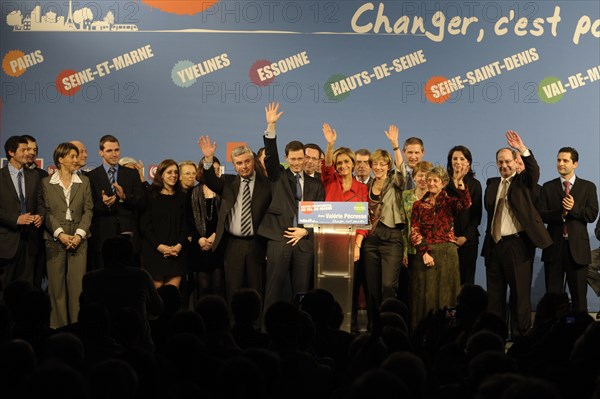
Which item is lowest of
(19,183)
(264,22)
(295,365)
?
(295,365)

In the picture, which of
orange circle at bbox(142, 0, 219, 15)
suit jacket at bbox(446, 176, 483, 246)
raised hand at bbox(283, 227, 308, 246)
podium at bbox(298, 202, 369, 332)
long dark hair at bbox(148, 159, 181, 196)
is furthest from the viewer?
orange circle at bbox(142, 0, 219, 15)

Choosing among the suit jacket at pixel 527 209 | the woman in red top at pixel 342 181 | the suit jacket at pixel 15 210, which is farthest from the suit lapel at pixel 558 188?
the suit jacket at pixel 15 210

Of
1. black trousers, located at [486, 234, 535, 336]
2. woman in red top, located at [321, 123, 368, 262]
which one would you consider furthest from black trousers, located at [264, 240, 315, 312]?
black trousers, located at [486, 234, 535, 336]

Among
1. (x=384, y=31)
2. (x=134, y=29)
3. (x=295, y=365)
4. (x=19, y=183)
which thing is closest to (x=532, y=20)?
(x=384, y=31)

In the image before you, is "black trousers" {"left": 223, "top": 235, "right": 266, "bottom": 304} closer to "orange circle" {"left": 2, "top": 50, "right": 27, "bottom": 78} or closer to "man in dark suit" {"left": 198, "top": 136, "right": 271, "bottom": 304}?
"man in dark suit" {"left": 198, "top": 136, "right": 271, "bottom": 304}

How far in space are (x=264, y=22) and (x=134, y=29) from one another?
1332 mm

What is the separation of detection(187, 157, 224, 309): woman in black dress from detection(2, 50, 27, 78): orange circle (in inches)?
105

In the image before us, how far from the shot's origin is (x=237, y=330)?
4.84 meters

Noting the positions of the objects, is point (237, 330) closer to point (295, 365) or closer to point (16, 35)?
point (295, 365)

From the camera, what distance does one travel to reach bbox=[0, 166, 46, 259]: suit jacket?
7.82 meters

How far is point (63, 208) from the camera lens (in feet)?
25.9

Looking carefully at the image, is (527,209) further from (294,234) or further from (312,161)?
(294,234)

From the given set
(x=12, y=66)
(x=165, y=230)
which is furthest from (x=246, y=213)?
(x=12, y=66)

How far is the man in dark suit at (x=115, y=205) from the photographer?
8078mm
